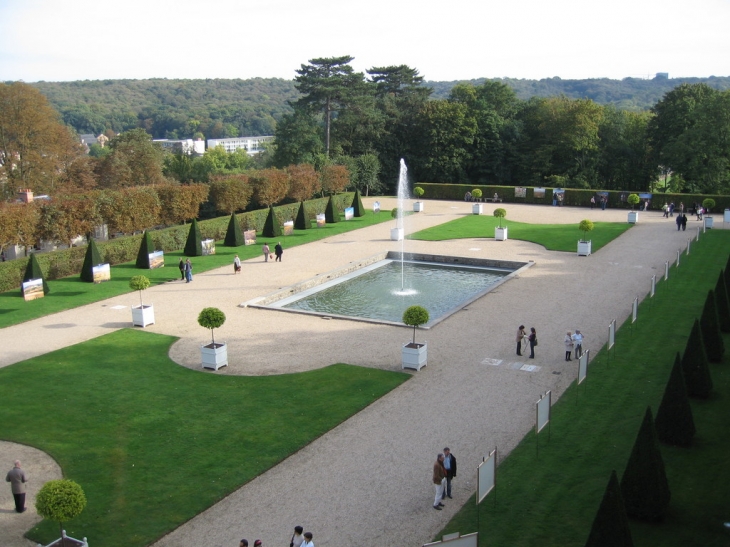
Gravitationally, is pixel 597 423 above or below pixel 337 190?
below

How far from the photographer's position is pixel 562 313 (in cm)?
2738

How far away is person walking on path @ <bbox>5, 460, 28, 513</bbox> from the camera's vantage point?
44.7 feet

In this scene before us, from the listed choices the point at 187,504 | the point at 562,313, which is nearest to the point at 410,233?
the point at 562,313

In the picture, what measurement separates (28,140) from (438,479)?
176 feet

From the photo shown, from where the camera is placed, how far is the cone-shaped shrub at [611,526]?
10.3 m

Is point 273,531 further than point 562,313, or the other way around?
point 562,313

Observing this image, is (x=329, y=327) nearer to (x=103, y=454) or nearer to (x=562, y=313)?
(x=562, y=313)

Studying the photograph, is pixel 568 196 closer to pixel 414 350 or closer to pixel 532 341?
pixel 532 341

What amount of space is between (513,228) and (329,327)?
26.3 metres

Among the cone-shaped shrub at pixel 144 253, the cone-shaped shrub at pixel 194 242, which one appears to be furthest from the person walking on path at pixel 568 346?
the cone-shaped shrub at pixel 194 242

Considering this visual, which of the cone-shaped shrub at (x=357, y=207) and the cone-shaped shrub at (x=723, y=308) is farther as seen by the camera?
the cone-shaped shrub at (x=357, y=207)

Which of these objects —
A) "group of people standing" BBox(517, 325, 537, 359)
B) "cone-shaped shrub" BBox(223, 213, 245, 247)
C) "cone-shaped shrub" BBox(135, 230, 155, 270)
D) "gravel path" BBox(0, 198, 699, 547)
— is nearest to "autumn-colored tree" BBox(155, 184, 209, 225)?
"cone-shaped shrub" BBox(223, 213, 245, 247)

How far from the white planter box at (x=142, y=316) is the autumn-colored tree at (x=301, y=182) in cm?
2911

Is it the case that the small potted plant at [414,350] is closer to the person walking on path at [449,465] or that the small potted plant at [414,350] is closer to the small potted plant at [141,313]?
the person walking on path at [449,465]
